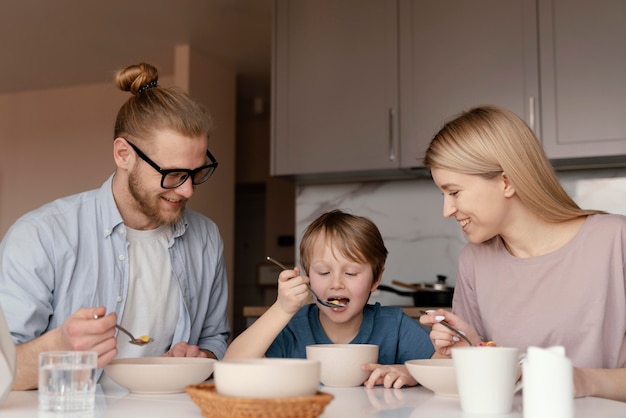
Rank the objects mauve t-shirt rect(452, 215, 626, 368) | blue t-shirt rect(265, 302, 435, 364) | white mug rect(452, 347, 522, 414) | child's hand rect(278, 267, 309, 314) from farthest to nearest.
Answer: blue t-shirt rect(265, 302, 435, 364) → mauve t-shirt rect(452, 215, 626, 368) → child's hand rect(278, 267, 309, 314) → white mug rect(452, 347, 522, 414)

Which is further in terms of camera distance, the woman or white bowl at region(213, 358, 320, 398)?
the woman

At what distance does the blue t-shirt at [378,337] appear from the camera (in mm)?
1771

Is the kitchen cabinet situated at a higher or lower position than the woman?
higher

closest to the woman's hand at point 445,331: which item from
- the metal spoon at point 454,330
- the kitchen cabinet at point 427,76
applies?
the metal spoon at point 454,330

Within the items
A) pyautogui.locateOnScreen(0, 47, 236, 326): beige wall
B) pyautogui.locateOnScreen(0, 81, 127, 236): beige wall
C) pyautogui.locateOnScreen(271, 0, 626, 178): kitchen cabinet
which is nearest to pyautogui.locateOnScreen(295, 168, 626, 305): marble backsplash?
pyautogui.locateOnScreen(271, 0, 626, 178): kitchen cabinet

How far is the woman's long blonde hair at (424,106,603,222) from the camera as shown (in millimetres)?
1636

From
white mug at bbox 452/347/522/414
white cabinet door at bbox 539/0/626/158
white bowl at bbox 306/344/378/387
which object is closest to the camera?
white mug at bbox 452/347/522/414

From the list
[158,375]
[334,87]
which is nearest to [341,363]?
[158,375]

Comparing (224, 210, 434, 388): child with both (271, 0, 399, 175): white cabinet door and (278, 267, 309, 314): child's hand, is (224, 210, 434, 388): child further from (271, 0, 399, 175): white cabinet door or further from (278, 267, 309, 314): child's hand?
(271, 0, 399, 175): white cabinet door

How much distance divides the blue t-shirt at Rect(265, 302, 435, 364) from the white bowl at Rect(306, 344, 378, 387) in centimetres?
39

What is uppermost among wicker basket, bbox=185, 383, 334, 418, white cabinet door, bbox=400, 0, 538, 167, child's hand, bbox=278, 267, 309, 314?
white cabinet door, bbox=400, 0, 538, 167

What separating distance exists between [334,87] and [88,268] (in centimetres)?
186

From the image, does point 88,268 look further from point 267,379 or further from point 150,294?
point 267,379

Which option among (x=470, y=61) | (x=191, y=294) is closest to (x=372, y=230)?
(x=191, y=294)
